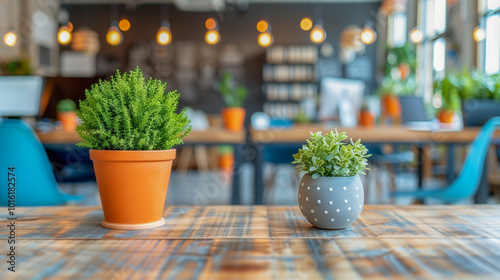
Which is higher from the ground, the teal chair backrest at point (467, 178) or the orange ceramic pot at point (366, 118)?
the orange ceramic pot at point (366, 118)

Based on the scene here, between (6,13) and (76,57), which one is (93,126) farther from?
(76,57)

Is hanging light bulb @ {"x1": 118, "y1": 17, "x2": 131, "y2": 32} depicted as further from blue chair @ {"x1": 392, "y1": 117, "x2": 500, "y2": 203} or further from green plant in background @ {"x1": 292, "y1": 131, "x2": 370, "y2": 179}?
green plant in background @ {"x1": 292, "y1": 131, "x2": 370, "y2": 179}

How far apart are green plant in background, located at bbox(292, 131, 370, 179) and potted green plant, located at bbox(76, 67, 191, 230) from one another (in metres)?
0.24

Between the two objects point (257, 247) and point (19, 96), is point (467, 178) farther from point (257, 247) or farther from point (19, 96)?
point (19, 96)

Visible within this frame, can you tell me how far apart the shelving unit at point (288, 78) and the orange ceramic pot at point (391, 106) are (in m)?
5.25

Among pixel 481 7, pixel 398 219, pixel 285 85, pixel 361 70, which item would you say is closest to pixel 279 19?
pixel 285 85

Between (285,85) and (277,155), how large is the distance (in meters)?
5.95

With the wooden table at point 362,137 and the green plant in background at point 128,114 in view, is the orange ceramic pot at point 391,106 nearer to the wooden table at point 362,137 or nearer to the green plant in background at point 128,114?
the wooden table at point 362,137

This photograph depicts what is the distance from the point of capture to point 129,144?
73 centimetres

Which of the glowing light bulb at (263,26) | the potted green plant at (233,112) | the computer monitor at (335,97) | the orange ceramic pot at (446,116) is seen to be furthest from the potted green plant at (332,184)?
the glowing light bulb at (263,26)

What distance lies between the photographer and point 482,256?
58cm

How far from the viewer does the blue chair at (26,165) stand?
5.39ft

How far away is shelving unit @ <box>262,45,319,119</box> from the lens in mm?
9883

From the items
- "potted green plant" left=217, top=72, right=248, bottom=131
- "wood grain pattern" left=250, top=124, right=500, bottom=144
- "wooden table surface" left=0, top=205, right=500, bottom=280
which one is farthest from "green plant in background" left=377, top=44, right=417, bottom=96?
"wooden table surface" left=0, top=205, right=500, bottom=280
